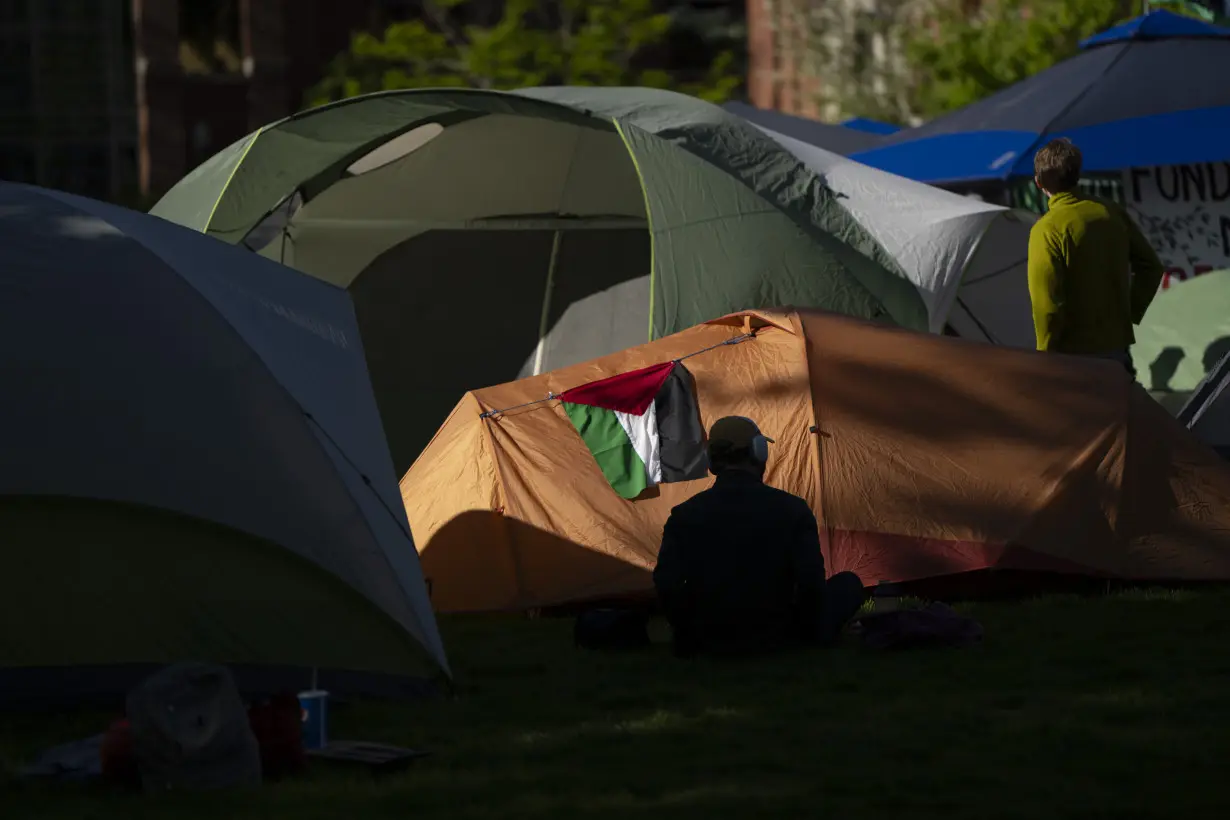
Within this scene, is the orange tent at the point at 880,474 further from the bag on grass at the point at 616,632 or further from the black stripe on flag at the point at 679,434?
the bag on grass at the point at 616,632

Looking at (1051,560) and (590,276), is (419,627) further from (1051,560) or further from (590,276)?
(590,276)

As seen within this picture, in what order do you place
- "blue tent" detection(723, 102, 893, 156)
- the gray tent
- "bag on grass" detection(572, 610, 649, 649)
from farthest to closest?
"blue tent" detection(723, 102, 893, 156)
"bag on grass" detection(572, 610, 649, 649)
the gray tent

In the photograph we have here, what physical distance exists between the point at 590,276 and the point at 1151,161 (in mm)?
3528

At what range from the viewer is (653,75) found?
136ft

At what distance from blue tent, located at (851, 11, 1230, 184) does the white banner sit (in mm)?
1011

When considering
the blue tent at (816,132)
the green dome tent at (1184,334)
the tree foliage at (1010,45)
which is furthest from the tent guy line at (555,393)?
the tree foliage at (1010,45)

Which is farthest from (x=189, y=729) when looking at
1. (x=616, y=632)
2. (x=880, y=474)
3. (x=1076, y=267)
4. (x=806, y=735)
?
(x=1076, y=267)

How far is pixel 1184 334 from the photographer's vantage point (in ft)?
45.5

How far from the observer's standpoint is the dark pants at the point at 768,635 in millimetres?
7387

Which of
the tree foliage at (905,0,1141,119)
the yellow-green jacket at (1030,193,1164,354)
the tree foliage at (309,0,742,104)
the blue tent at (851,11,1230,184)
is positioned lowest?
the yellow-green jacket at (1030,193,1164,354)

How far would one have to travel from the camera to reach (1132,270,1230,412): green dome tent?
1359 cm

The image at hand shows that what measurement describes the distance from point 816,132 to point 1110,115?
4921mm

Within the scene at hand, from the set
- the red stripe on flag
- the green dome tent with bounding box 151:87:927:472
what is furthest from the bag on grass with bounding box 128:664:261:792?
the green dome tent with bounding box 151:87:927:472

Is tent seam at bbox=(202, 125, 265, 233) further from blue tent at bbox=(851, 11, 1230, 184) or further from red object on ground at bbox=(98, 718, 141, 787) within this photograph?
red object on ground at bbox=(98, 718, 141, 787)
